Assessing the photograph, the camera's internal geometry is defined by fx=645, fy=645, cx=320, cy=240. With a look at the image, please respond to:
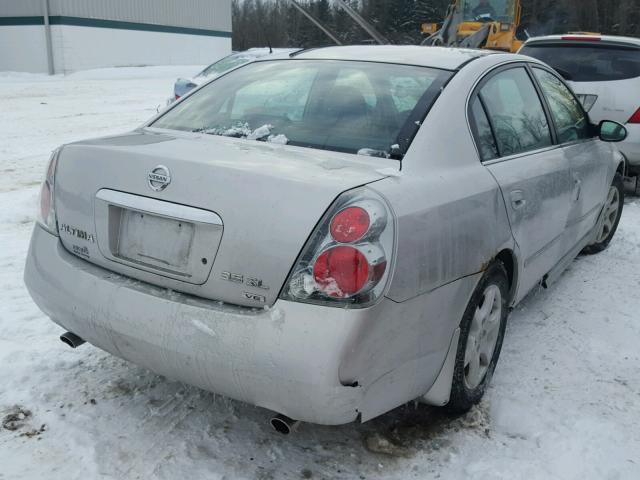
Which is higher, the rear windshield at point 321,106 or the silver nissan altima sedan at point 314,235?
the rear windshield at point 321,106

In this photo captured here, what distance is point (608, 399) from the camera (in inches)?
123

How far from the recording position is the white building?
27953mm

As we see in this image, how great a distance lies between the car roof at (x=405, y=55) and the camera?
3166mm

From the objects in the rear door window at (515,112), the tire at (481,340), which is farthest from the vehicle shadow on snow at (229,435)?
the rear door window at (515,112)

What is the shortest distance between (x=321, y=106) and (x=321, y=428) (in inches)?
57.3

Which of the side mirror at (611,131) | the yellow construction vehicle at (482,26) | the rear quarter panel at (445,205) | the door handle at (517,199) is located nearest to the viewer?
the rear quarter panel at (445,205)

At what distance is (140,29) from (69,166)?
3214cm

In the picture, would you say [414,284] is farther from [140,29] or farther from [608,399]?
[140,29]

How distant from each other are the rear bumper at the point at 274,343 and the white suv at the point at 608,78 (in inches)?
218

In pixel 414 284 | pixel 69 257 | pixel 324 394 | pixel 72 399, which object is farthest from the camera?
pixel 72 399

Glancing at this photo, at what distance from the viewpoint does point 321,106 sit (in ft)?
9.86

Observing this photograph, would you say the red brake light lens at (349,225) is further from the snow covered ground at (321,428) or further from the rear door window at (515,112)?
the rear door window at (515,112)

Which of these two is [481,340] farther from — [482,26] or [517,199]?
[482,26]

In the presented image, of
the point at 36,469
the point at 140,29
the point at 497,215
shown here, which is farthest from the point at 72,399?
the point at 140,29
